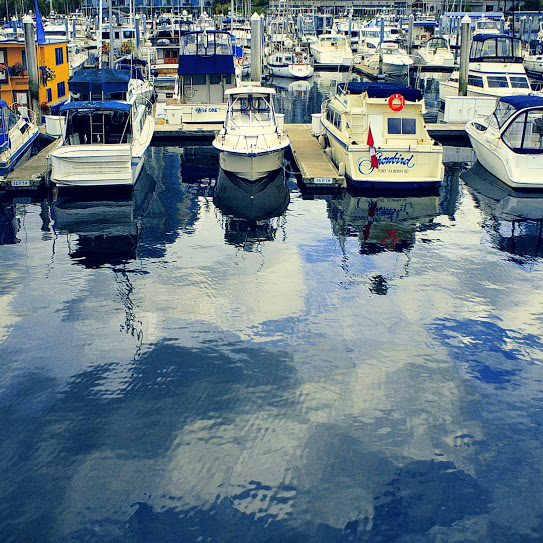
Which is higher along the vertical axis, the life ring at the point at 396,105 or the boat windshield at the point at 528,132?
the life ring at the point at 396,105

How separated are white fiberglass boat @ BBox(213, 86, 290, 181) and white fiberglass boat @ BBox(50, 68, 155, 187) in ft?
10.3

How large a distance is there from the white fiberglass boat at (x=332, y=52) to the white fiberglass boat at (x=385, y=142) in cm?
4533

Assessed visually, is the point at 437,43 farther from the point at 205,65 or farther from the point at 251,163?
the point at 251,163

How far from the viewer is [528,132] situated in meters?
24.2

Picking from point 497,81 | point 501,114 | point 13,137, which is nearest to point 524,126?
point 501,114

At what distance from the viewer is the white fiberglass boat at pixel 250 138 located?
78.9ft

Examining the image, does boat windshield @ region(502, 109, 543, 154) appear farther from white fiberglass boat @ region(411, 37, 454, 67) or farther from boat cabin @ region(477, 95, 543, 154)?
white fiberglass boat @ region(411, 37, 454, 67)

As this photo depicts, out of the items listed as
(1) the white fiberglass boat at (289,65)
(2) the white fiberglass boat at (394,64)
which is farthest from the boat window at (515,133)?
(2) the white fiberglass boat at (394,64)

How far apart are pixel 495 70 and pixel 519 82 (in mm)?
→ 2689

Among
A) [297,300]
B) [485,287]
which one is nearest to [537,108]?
[485,287]

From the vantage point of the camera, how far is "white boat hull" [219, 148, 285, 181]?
2408 cm

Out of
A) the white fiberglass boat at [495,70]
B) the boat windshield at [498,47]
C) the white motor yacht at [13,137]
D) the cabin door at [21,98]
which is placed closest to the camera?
the white motor yacht at [13,137]

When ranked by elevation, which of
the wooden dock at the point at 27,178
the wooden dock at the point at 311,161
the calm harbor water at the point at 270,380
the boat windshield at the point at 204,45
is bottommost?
the calm harbor water at the point at 270,380

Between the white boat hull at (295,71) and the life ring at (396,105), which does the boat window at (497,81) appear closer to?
the life ring at (396,105)
